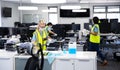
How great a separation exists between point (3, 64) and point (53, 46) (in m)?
1.37

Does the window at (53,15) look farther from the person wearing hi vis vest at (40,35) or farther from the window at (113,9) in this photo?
the person wearing hi vis vest at (40,35)

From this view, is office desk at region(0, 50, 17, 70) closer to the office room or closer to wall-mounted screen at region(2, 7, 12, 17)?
the office room

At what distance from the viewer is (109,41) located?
31.9ft

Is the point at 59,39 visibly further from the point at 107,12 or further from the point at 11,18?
the point at 107,12

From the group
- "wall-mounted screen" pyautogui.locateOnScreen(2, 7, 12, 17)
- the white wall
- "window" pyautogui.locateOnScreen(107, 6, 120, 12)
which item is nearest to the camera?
"wall-mounted screen" pyautogui.locateOnScreen(2, 7, 12, 17)

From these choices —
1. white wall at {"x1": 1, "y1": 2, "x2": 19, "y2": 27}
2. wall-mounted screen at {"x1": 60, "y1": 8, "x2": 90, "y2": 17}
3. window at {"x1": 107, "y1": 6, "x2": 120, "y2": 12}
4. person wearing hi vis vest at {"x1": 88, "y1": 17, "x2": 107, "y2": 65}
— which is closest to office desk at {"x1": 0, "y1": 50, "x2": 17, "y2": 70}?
person wearing hi vis vest at {"x1": 88, "y1": 17, "x2": 107, "y2": 65}

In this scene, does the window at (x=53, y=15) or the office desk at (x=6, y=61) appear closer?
the office desk at (x=6, y=61)

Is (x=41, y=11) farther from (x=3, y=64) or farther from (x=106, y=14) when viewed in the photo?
(x=3, y=64)

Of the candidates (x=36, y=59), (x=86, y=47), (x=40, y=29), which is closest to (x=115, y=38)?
(x=86, y=47)

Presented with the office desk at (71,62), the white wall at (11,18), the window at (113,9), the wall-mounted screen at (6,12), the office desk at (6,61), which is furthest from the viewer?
the window at (113,9)

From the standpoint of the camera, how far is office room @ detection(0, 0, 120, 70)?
4.46 meters

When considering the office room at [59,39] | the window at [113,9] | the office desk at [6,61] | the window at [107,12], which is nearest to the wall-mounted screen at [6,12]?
the office room at [59,39]

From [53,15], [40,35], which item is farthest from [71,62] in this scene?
[53,15]

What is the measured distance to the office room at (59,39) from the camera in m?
4.46
